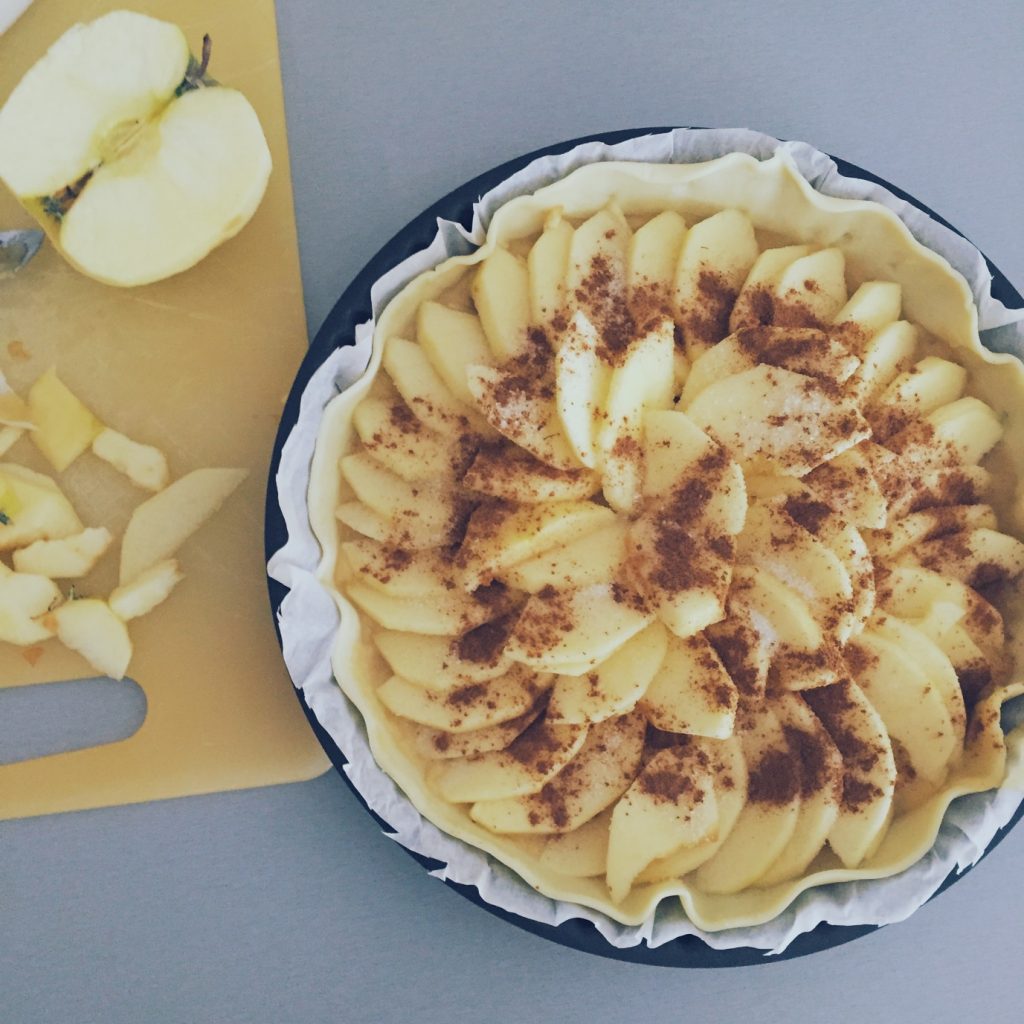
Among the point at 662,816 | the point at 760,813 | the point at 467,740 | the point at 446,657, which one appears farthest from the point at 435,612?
the point at 760,813

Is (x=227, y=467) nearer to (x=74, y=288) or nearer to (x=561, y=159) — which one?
(x=74, y=288)

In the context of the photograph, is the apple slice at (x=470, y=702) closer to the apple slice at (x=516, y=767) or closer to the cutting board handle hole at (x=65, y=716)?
the apple slice at (x=516, y=767)

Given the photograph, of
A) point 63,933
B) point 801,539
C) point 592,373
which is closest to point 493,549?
point 592,373

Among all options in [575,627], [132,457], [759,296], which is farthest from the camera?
[132,457]

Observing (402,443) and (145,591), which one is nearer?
(402,443)

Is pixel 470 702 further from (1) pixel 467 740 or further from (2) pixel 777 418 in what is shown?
(2) pixel 777 418

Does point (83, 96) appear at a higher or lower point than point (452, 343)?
higher
